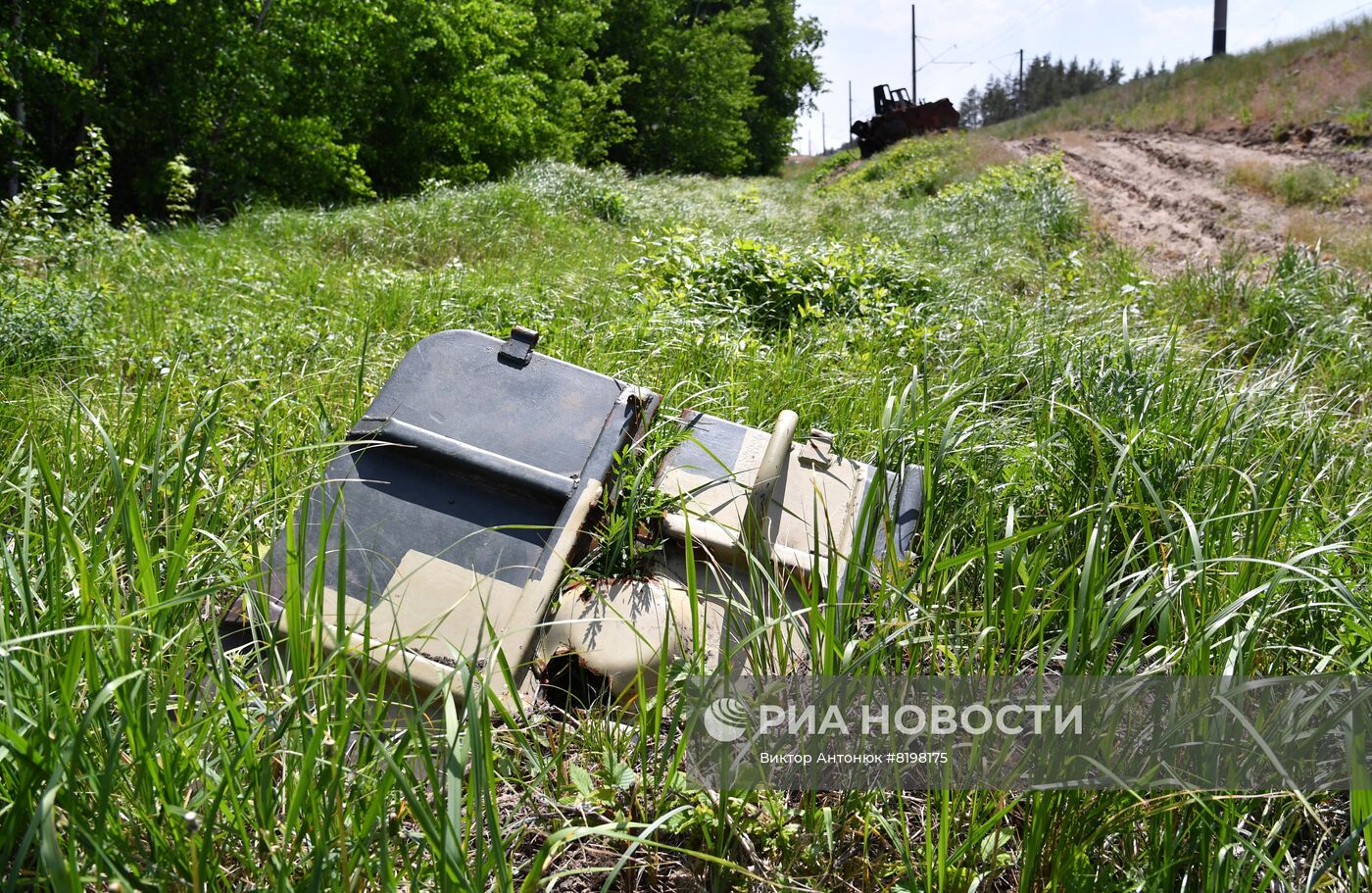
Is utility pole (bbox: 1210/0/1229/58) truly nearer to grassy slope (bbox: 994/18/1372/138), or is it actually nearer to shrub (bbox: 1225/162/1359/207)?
grassy slope (bbox: 994/18/1372/138)

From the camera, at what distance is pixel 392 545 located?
1.80 metres

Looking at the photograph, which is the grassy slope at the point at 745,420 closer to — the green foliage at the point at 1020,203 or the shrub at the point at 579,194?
the green foliage at the point at 1020,203

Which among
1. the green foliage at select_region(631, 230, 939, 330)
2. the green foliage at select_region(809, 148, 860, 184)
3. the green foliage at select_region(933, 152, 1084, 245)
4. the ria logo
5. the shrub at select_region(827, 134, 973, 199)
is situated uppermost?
the green foliage at select_region(809, 148, 860, 184)

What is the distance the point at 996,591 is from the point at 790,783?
33.0 inches

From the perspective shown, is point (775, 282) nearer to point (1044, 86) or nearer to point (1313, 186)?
point (1313, 186)

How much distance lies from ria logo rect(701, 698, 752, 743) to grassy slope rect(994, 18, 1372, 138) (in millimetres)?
16237

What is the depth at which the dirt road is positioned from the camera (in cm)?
883

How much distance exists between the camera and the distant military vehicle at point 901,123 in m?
26.1

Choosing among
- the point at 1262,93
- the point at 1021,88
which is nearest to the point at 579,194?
the point at 1262,93

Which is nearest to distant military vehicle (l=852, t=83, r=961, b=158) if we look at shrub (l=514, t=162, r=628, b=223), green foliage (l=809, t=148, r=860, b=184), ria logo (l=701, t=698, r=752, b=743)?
green foliage (l=809, t=148, r=860, b=184)

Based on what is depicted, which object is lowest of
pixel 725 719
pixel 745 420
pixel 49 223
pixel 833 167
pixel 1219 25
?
pixel 725 719

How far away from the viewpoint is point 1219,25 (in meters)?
25.2

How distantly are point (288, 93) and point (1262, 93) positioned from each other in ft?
59.0

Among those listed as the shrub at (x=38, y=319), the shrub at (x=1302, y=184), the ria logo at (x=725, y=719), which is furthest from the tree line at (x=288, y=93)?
the shrub at (x=1302, y=184)
